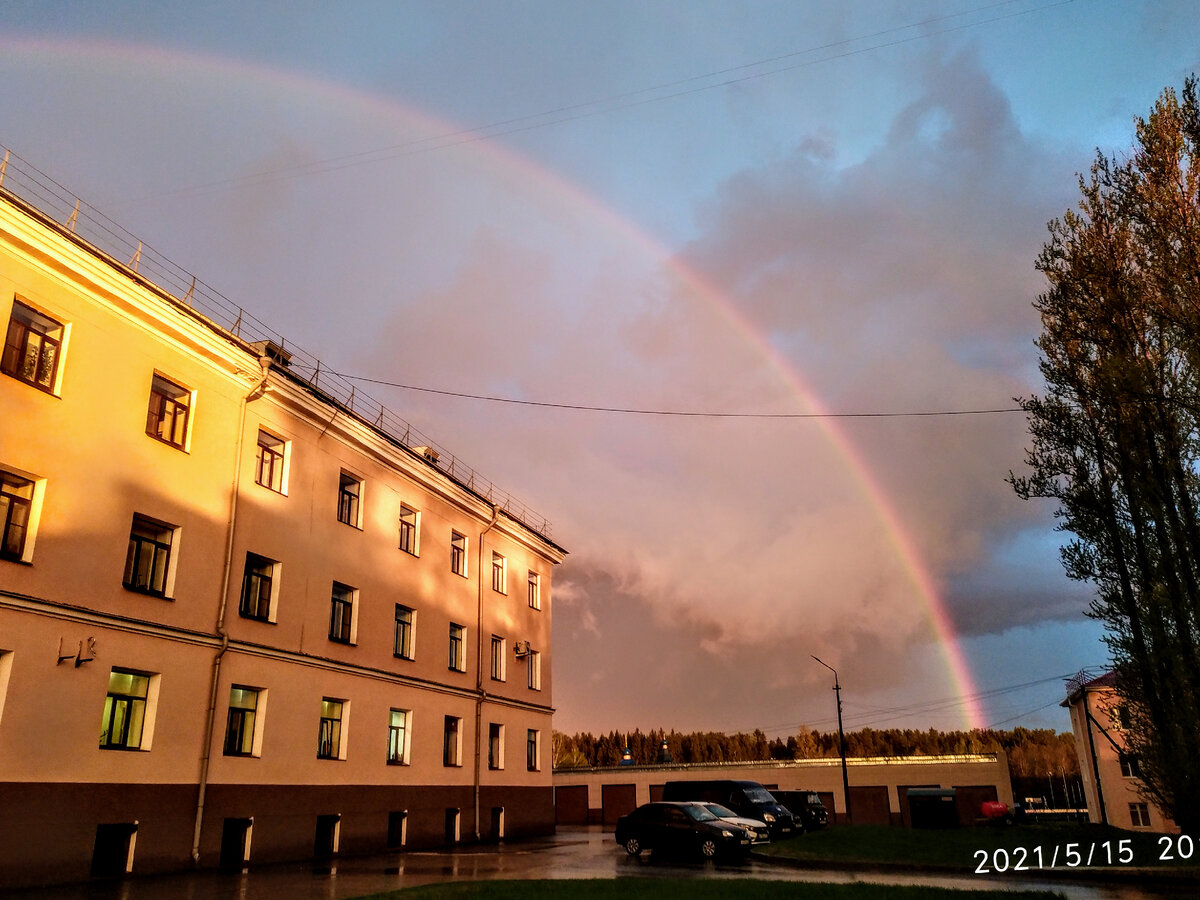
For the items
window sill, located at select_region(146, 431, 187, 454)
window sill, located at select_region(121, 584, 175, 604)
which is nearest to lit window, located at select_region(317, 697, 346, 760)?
window sill, located at select_region(121, 584, 175, 604)

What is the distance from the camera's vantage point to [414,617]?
98.9ft

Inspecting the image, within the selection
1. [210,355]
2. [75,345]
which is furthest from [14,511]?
[210,355]

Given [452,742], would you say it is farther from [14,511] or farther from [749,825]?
[14,511]

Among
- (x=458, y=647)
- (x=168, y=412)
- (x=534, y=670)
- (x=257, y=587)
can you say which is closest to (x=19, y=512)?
(x=168, y=412)

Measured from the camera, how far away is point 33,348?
17.1m

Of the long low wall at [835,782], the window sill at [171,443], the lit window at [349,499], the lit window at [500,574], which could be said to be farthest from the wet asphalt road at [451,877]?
the long low wall at [835,782]

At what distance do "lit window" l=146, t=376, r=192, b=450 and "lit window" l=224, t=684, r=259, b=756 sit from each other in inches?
251

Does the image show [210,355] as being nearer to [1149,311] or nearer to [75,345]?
[75,345]

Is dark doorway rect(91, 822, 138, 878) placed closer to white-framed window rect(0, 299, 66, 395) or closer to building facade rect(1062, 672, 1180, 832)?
white-framed window rect(0, 299, 66, 395)

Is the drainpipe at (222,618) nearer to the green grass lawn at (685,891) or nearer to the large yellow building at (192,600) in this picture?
the large yellow building at (192,600)

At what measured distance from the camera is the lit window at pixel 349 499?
26.9m

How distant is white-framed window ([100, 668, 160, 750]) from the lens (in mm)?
17438

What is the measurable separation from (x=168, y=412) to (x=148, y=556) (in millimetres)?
3536

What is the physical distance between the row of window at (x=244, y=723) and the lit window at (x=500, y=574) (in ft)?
22.9
